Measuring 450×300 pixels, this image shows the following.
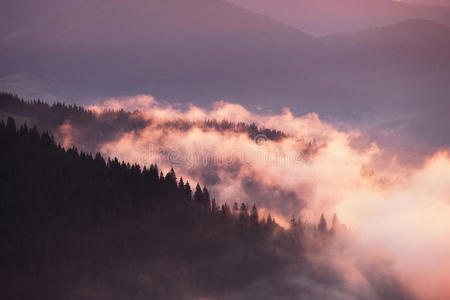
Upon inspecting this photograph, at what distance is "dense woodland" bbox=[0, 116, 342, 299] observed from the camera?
123625 mm

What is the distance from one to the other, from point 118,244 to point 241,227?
59039mm

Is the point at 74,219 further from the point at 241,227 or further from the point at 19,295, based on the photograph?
the point at 241,227

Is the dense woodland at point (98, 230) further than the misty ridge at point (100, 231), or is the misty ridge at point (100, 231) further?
the misty ridge at point (100, 231)

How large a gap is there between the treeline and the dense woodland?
280mm

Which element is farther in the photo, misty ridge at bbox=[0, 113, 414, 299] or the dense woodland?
misty ridge at bbox=[0, 113, 414, 299]

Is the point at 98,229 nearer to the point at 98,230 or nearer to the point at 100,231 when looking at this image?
the point at 98,230

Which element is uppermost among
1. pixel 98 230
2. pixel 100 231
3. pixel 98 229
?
pixel 98 229

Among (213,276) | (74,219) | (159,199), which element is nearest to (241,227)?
(213,276)

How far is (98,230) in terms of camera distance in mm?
141375

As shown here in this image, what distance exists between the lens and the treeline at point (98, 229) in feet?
405

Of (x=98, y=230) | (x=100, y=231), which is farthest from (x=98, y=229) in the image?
(x=100, y=231)

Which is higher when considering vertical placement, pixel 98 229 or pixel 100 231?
pixel 98 229

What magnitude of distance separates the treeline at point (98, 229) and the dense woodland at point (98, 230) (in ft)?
0.92

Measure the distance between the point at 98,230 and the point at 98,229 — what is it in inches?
13.9
